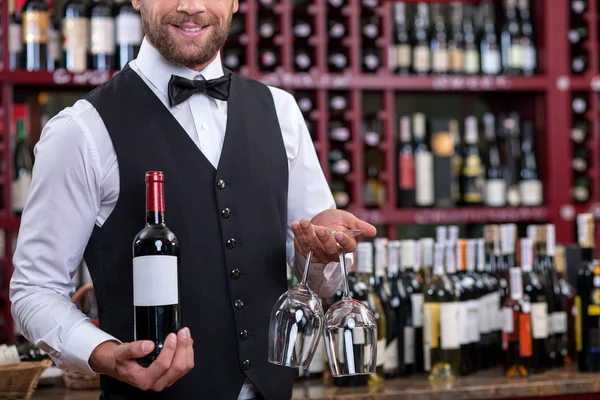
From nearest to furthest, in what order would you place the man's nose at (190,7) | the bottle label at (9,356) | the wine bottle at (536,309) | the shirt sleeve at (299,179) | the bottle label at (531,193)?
the man's nose at (190,7), the shirt sleeve at (299,179), the bottle label at (9,356), the wine bottle at (536,309), the bottle label at (531,193)

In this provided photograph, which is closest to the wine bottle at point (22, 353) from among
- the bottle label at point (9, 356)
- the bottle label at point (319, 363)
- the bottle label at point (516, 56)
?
the bottle label at point (9, 356)

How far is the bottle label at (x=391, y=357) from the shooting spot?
2486 mm

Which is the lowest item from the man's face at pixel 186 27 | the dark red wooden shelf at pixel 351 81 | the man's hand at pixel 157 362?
the man's hand at pixel 157 362

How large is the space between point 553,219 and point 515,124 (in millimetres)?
475

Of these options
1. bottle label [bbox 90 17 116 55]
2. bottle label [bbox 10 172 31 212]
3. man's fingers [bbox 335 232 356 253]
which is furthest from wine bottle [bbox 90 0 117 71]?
man's fingers [bbox 335 232 356 253]

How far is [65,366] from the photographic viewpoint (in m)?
1.50

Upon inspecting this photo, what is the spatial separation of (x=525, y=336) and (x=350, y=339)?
1251 millimetres

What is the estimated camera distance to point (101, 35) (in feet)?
10.9

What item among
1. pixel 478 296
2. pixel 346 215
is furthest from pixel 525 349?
pixel 346 215

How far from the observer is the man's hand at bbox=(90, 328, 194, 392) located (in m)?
1.30

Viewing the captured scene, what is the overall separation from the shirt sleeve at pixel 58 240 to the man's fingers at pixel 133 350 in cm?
11

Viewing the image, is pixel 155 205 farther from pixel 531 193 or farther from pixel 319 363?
pixel 531 193

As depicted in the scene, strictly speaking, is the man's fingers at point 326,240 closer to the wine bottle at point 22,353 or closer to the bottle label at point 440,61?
the wine bottle at point 22,353

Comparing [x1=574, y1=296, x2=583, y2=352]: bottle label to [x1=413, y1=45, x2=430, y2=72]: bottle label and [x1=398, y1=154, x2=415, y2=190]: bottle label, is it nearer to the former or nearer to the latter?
[x1=398, y1=154, x2=415, y2=190]: bottle label
